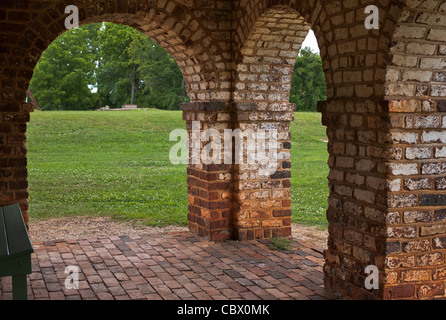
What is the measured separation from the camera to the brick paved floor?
227 inches

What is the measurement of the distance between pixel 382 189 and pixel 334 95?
119 cm

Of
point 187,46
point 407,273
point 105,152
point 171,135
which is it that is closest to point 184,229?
point 187,46

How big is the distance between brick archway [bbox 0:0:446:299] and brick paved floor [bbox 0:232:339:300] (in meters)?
0.47

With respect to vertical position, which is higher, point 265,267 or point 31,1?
point 31,1

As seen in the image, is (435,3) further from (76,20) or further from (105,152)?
(105,152)

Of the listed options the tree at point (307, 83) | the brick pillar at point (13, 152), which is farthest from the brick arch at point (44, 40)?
the tree at point (307, 83)

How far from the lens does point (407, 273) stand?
486cm

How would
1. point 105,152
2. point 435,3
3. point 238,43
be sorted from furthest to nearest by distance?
point 105,152, point 238,43, point 435,3

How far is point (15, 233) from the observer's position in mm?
4574

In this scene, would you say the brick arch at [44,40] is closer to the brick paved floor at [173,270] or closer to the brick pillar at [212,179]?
the brick pillar at [212,179]

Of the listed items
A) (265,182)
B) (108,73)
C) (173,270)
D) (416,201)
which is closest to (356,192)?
(416,201)

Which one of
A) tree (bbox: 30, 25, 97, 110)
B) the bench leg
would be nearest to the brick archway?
the bench leg

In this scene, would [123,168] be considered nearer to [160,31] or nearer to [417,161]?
[160,31]

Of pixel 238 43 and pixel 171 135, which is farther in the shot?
pixel 171 135
